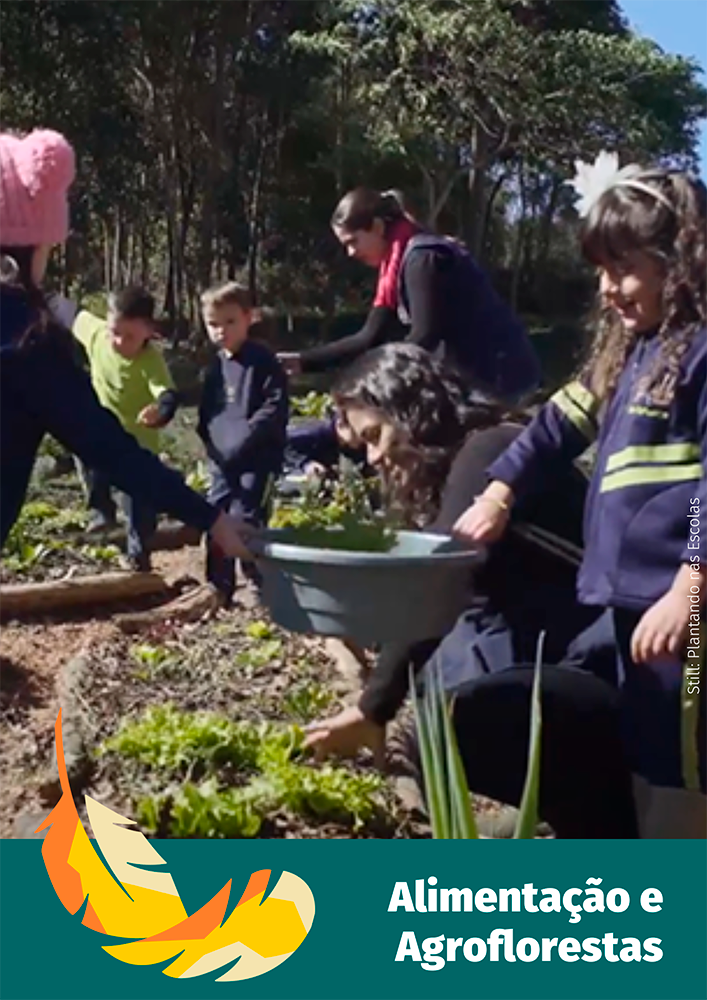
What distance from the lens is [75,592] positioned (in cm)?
574

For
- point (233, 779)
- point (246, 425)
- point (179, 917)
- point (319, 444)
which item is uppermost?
point (319, 444)

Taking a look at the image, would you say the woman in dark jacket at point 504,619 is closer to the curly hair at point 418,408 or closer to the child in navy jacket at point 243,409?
the curly hair at point 418,408

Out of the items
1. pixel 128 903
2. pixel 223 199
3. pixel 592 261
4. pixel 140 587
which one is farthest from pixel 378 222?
pixel 223 199

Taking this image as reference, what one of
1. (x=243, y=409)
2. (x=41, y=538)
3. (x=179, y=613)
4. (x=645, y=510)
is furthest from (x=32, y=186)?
(x=41, y=538)

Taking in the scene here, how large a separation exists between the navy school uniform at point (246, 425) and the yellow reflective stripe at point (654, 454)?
3251mm

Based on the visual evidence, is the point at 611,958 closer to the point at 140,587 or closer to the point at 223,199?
the point at 140,587

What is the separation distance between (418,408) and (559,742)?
56cm

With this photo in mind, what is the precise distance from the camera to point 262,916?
2.32 metres

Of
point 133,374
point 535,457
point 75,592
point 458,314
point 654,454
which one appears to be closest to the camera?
point 654,454

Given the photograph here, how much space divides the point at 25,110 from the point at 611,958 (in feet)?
55.7

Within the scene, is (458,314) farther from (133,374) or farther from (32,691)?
(133,374)

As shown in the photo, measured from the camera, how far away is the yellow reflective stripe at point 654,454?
7.55 feet

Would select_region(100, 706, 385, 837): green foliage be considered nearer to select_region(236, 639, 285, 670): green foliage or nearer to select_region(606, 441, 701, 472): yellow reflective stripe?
select_region(236, 639, 285, 670): green foliage

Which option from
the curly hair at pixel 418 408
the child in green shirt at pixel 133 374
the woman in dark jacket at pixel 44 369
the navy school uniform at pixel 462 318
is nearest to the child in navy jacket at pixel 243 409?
the child in green shirt at pixel 133 374
